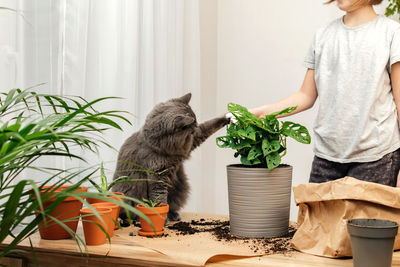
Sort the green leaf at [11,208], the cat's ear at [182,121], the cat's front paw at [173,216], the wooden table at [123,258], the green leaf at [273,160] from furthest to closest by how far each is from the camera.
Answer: the cat's front paw at [173,216]
the cat's ear at [182,121]
the green leaf at [273,160]
the wooden table at [123,258]
the green leaf at [11,208]

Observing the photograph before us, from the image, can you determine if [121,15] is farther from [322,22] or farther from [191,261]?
[322,22]

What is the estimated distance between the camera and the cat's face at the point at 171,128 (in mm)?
1187

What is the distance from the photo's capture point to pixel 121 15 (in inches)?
71.6

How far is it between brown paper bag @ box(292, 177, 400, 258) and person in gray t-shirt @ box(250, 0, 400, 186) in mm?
527

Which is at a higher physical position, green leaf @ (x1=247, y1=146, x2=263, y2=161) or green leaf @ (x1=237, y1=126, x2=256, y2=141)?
green leaf @ (x1=237, y1=126, x2=256, y2=141)

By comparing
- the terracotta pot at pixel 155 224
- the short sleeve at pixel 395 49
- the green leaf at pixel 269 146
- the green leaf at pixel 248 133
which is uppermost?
the short sleeve at pixel 395 49

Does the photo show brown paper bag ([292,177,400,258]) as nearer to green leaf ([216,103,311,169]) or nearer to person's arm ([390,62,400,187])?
green leaf ([216,103,311,169])

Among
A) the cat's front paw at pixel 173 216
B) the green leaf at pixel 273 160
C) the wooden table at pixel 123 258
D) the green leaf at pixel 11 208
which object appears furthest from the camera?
the cat's front paw at pixel 173 216

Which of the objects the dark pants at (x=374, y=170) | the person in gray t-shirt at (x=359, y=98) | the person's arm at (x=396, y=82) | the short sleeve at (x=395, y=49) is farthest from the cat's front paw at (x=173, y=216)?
the short sleeve at (x=395, y=49)

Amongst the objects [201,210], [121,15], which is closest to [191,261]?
[121,15]

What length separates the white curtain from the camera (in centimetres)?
137

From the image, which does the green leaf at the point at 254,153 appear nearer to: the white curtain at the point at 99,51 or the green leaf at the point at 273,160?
the green leaf at the point at 273,160

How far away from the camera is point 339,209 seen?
36.1 inches

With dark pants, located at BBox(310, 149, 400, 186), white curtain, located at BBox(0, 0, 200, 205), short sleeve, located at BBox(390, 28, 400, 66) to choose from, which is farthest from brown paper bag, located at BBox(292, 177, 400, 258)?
white curtain, located at BBox(0, 0, 200, 205)
